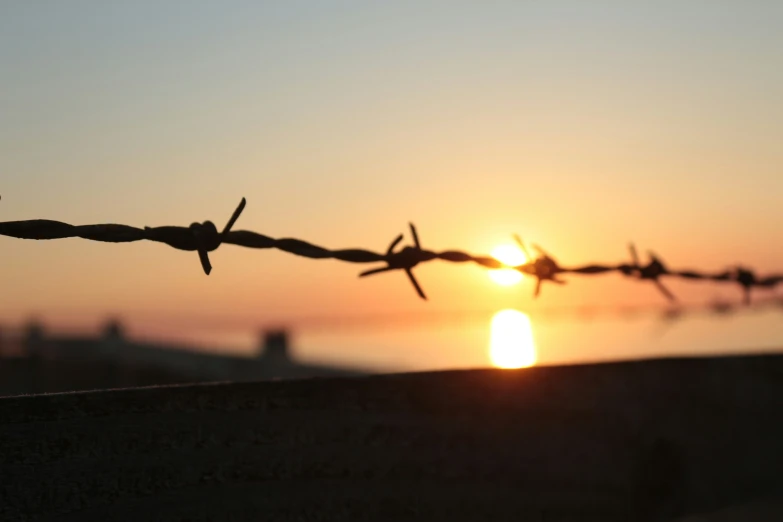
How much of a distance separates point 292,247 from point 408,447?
0.49 m

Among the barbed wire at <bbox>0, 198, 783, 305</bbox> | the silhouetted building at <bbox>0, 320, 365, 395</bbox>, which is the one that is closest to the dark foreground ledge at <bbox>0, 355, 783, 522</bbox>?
the barbed wire at <bbox>0, 198, 783, 305</bbox>

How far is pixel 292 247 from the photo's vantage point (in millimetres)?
1799

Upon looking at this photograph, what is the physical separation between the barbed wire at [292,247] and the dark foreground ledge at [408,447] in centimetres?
32

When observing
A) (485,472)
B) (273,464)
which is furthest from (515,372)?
(273,464)

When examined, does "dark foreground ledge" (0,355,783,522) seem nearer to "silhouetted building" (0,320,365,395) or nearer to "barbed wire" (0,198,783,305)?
"barbed wire" (0,198,783,305)

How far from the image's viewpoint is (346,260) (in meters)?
1.91

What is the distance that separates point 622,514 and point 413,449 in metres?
0.61

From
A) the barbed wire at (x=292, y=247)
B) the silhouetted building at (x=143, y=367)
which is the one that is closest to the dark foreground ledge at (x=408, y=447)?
the barbed wire at (x=292, y=247)

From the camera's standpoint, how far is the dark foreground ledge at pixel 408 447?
49.9 inches

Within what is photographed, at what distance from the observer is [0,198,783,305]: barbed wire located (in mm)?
1453

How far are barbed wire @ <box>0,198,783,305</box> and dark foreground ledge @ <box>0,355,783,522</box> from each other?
12.6 inches

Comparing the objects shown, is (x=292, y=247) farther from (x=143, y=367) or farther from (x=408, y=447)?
(x=143, y=367)

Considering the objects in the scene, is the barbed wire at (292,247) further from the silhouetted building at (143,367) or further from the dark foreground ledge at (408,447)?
the silhouetted building at (143,367)

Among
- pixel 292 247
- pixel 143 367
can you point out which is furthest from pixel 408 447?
pixel 143 367
